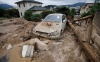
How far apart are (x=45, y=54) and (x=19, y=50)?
45.9 inches

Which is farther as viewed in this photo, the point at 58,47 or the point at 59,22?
the point at 59,22

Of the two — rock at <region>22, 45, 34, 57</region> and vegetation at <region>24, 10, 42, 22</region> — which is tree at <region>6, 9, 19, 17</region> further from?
rock at <region>22, 45, 34, 57</region>

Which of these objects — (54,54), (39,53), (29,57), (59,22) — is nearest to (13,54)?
(29,57)


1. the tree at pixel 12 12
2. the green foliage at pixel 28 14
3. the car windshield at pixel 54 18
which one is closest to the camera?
the car windshield at pixel 54 18

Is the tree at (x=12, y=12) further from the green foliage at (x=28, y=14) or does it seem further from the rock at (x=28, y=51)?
the rock at (x=28, y=51)

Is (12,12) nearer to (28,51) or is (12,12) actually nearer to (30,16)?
(30,16)

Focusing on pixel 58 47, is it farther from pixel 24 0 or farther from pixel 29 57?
pixel 24 0

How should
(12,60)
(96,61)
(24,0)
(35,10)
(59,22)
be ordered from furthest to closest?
(24,0) < (35,10) < (59,22) < (12,60) < (96,61)

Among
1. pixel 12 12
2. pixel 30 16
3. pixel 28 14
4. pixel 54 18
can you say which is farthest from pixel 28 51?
pixel 12 12

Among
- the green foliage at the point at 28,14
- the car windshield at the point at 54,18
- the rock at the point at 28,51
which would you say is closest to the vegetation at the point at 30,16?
the green foliage at the point at 28,14

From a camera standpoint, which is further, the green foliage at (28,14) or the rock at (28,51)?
the green foliage at (28,14)

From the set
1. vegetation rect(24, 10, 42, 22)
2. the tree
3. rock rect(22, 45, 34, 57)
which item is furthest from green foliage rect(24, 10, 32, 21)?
the tree

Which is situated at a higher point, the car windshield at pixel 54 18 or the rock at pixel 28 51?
the car windshield at pixel 54 18

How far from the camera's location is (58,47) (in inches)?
159
